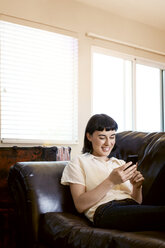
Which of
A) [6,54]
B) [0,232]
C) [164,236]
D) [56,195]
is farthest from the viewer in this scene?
[6,54]

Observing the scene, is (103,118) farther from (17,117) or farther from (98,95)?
(98,95)

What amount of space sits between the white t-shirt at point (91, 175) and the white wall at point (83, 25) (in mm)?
2328

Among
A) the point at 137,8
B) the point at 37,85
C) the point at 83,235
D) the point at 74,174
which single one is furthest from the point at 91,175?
the point at 137,8

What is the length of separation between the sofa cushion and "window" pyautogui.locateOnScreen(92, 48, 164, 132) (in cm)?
296

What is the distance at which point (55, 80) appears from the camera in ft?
13.6

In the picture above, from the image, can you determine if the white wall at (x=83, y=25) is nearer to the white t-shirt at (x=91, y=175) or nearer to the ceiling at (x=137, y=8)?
the ceiling at (x=137, y=8)

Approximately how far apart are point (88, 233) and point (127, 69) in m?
3.80

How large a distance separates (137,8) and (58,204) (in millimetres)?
3493

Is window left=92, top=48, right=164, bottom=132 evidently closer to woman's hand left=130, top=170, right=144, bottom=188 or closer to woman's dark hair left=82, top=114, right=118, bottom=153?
woman's dark hair left=82, top=114, right=118, bottom=153

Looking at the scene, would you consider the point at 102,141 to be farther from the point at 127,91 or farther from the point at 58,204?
the point at 127,91

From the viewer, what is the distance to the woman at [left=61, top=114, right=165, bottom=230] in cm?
150

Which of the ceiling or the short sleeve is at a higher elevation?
the ceiling

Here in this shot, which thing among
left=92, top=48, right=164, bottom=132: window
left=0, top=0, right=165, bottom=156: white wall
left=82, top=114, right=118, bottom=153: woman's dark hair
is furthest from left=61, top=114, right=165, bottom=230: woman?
left=92, top=48, right=164, bottom=132: window

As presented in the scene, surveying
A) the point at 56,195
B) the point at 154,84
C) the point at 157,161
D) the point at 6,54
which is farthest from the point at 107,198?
the point at 154,84
